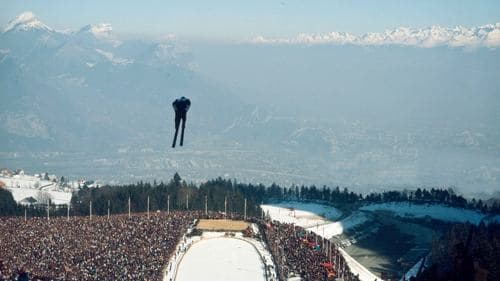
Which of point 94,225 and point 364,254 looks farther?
point 364,254

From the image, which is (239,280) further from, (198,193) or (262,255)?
(198,193)

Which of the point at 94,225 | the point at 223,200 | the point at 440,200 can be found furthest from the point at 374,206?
the point at 94,225

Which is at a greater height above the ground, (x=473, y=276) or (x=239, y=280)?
(x=473, y=276)

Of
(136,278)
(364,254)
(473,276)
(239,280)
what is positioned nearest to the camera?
(473,276)

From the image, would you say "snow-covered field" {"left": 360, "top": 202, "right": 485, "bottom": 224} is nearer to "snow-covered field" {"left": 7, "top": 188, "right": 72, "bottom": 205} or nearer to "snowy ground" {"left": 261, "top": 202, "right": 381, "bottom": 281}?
"snowy ground" {"left": 261, "top": 202, "right": 381, "bottom": 281}

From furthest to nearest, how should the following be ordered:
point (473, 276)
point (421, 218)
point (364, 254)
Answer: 1. point (421, 218)
2. point (364, 254)
3. point (473, 276)

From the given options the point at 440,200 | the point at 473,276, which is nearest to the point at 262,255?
the point at 473,276

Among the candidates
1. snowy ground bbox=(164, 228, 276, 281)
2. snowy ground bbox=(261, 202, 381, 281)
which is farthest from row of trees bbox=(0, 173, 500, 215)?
snowy ground bbox=(164, 228, 276, 281)
